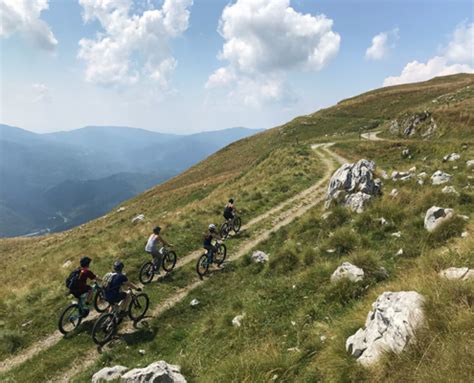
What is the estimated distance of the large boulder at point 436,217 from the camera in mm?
12453

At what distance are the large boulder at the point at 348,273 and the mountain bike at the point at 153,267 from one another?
32.6ft

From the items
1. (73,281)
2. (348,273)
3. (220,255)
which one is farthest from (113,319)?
(348,273)

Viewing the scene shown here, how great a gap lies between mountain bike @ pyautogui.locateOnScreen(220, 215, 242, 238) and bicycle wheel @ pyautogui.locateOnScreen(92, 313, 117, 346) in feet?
36.3

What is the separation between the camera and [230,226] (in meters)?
23.0

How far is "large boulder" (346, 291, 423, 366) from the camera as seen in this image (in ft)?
19.8

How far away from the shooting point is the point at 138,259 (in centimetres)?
1988

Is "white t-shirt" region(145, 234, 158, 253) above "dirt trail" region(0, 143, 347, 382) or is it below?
above

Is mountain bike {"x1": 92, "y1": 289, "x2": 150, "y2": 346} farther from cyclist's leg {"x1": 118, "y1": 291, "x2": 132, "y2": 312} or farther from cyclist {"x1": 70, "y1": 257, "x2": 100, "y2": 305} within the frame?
cyclist {"x1": 70, "y1": 257, "x2": 100, "y2": 305}

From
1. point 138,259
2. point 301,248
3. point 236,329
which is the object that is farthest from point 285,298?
point 138,259

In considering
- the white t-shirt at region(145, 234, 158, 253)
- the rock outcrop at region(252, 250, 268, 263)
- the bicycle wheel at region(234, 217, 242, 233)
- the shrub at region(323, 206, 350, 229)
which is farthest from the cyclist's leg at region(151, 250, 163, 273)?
the shrub at region(323, 206, 350, 229)

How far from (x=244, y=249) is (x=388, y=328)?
1418 cm

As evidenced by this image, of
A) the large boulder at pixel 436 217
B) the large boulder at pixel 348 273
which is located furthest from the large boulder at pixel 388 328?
the large boulder at pixel 436 217

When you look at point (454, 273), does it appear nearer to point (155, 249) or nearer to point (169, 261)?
point (155, 249)

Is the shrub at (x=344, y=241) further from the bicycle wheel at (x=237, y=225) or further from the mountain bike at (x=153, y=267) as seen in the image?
the bicycle wheel at (x=237, y=225)
